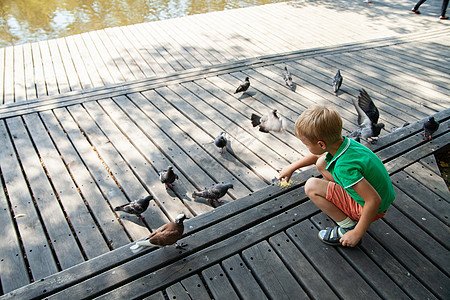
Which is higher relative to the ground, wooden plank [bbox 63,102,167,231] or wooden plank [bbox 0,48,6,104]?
wooden plank [bbox 0,48,6,104]

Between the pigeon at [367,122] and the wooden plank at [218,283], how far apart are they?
7.32 ft

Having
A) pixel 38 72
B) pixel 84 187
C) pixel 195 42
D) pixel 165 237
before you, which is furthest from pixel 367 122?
pixel 38 72

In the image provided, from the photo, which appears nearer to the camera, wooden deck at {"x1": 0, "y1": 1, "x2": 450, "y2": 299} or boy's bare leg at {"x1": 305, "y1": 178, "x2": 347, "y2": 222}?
→ wooden deck at {"x1": 0, "y1": 1, "x2": 450, "y2": 299}

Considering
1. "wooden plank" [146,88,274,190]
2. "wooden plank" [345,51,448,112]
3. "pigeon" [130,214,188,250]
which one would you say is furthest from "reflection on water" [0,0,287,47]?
"pigeon" [130,214,188,250]

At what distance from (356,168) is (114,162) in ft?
8.74

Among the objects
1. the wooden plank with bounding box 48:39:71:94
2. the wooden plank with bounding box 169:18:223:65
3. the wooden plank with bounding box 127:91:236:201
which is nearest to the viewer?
the wooden plank with bounding box 127:91:236:201

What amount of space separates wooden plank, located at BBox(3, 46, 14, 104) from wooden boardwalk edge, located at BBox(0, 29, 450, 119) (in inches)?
17.5

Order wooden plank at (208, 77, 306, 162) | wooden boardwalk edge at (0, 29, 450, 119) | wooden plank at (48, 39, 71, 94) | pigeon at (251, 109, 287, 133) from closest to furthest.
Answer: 1. wooden plank at (208, 77, 306, 162)
2. pigeon at (251, 109, 287, 133)
3. wooden boardwalk edge at (0, 29, 450, 119)
4. wooden plank at (48, 39, 71, 94)

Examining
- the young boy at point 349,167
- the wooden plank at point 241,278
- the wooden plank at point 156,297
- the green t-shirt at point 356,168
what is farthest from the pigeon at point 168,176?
the green t-shirt at point 356,168

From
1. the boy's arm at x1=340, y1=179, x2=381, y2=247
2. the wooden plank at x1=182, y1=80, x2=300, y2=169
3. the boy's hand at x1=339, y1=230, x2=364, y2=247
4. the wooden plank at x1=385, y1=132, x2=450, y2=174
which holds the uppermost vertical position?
the boy's arm at x1=340, y1=179, x2=381, y2=247

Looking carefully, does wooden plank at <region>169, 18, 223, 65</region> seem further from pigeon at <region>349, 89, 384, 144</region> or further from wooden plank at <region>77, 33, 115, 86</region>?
pigeon at <region>349, 89, 384, 144</region>

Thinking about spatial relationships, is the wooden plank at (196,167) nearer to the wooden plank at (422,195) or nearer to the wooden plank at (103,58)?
the wooden plank at (422,195)

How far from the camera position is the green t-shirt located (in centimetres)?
221

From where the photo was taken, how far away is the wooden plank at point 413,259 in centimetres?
239
